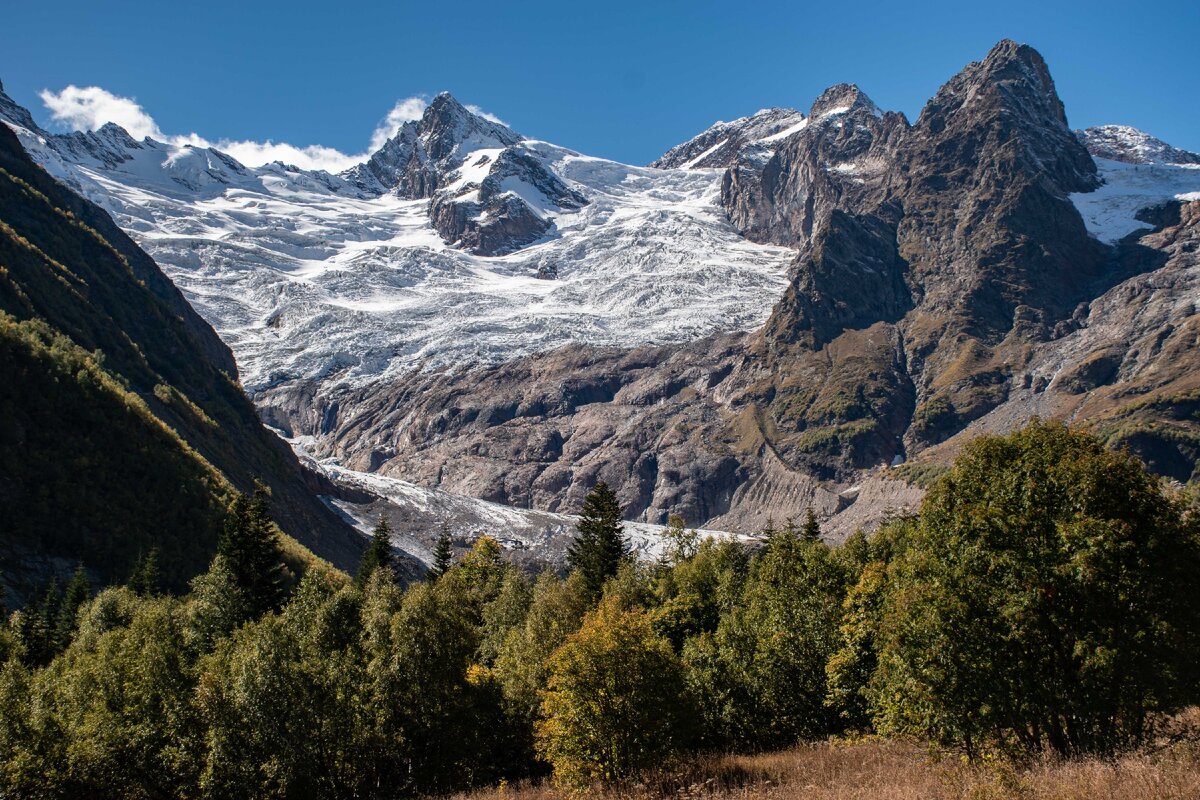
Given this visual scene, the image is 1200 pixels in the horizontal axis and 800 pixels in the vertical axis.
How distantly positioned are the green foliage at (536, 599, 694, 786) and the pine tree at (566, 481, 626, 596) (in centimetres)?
3532

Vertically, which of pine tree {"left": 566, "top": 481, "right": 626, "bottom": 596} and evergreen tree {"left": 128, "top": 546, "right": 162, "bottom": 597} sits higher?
pine tree {"left": 566, "top": 481, "right": 626, "bottom": 596}

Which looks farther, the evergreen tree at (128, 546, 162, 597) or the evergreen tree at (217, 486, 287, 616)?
the evergreen tree at (128, 546, 162, 597)

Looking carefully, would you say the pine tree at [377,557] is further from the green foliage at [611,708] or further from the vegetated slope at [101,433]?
the green foliage at [611,708]

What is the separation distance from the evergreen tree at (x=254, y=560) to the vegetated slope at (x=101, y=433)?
28020 millimetres

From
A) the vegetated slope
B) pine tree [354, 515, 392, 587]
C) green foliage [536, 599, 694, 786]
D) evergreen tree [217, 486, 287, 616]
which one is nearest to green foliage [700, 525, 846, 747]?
green foliage [536, 599, 694, 786]

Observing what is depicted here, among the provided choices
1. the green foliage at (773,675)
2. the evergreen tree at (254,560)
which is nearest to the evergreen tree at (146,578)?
the evergreen tree at (254,560)

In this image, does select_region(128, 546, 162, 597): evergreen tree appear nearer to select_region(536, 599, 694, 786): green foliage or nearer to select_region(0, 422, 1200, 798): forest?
select_region(0, 422, 1200, 798): forest

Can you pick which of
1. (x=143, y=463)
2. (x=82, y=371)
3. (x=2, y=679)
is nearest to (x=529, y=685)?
(x=2, y=679)

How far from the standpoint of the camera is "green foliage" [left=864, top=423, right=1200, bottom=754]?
65.7 ft

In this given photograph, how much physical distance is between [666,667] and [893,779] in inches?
415

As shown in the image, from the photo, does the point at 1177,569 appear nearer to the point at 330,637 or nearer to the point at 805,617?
the point at 805,617

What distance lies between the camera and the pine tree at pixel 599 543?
6888 centimetres

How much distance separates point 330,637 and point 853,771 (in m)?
27.5

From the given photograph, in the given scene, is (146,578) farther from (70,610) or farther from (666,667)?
(666,667)
